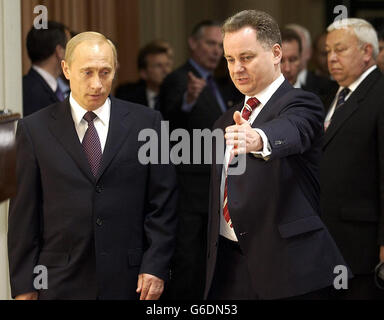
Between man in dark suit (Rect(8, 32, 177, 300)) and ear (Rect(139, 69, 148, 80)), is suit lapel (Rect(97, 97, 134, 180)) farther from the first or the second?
ear (Rect(139, 69, 148, 80))

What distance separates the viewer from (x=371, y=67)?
4676mm

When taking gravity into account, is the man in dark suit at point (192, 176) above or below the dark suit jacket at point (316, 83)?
below

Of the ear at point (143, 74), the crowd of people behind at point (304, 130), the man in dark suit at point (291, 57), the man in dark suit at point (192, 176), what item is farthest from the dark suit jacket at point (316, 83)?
the ear at point (143, 74)

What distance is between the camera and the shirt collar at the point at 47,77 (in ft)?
17.1

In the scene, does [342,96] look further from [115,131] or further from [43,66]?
[43,66]

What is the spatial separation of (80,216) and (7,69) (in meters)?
1.26

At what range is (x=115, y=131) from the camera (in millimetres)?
3576

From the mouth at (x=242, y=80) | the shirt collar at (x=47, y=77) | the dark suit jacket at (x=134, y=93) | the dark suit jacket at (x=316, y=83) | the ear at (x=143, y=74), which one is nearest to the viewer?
the mouth at (x=242, y=80)

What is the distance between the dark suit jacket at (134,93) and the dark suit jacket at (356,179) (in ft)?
10.6

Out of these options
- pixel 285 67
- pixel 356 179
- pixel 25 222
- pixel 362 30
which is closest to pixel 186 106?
pixel 285 67

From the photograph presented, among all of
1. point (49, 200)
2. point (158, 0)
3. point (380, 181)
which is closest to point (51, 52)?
point (49, 200)

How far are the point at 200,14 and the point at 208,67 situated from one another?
4271 mm

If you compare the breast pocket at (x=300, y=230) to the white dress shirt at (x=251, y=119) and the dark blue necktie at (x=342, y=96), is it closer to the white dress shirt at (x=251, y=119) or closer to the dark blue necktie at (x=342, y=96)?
the white dress shirt at (x=251, y=119)

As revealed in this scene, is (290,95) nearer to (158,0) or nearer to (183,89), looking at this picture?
(183,89)
